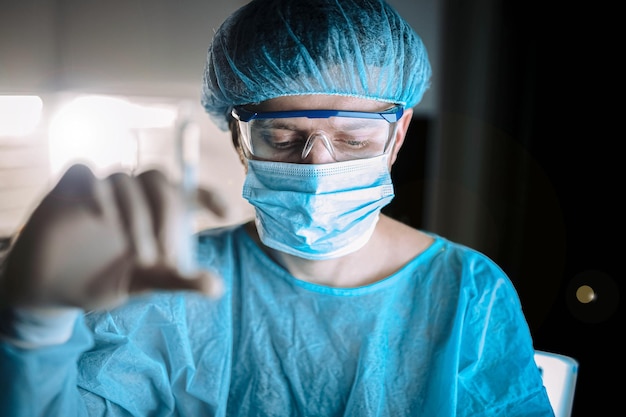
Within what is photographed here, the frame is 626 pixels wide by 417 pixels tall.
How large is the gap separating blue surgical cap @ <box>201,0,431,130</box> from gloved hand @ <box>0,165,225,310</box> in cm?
44

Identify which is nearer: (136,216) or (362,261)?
(136,216)

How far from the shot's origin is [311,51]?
0.90m

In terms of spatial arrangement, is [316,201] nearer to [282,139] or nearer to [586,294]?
[282,139]

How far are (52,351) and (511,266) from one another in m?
1.50

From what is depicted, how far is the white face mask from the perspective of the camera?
36.9 inches

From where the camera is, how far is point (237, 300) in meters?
1.07

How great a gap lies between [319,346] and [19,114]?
0.72m

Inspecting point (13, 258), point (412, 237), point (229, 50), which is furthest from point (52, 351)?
point (412, 237)

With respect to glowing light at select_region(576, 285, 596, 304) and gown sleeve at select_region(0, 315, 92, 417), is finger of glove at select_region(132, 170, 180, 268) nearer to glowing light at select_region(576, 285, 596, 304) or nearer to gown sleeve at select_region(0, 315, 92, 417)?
gown sleeve at select_region(0, 315, 92, 417)

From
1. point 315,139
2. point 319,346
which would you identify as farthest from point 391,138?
point 319,346

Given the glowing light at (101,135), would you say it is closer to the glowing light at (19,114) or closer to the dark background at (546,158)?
the glowing light at (19,114)

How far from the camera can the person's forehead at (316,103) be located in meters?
0.93

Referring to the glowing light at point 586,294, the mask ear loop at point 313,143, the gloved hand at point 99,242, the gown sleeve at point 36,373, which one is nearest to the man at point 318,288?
the mask ear loop at point 313,143

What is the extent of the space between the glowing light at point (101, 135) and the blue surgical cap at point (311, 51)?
0.16 meters
